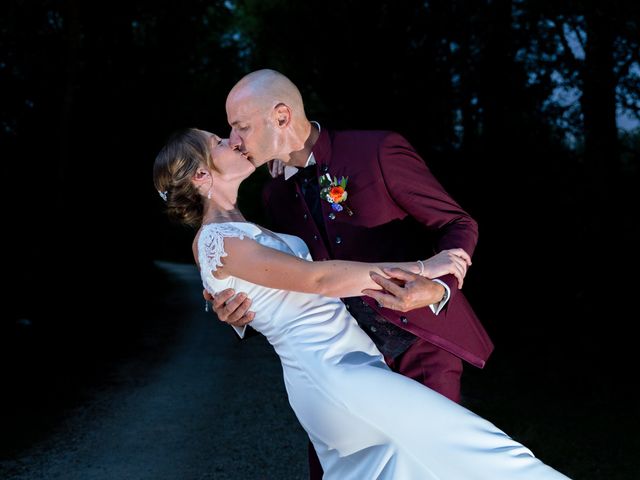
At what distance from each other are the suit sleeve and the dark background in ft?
12.0

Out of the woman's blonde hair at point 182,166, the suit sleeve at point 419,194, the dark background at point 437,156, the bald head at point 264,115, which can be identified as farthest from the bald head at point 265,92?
the dark background at point 437,156

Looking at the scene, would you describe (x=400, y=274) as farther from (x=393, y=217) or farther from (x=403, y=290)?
(x=393, y=217)

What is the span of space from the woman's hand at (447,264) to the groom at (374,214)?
0.05 metres

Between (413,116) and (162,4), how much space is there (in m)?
6.98

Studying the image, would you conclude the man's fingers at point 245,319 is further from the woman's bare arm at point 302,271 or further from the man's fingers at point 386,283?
the man's fingers at point 386,283

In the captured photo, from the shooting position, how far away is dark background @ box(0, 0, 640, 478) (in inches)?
352

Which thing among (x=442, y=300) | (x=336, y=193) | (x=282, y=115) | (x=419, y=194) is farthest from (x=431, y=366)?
(x=282, y=115)

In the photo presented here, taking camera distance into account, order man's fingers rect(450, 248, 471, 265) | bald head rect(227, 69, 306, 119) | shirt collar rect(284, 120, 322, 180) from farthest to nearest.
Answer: shirt collar rect(284, 120, 322, 180) < bald head rect(227, 69, 306, 119) < man's fingers rect(450, 248, 471, 265)

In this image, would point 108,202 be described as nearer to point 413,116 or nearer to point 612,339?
point 413,116

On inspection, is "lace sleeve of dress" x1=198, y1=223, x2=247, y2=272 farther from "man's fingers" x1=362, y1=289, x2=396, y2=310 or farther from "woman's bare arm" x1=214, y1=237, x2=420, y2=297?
"man's fingers" x1=362, y1=289, x2=396, y2=310

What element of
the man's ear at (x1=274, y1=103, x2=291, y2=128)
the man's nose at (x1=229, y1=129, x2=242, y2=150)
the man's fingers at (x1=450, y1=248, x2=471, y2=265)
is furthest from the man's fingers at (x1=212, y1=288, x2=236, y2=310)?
the man's fingers at (x1=450, y1=248, x2=471, y2=265)

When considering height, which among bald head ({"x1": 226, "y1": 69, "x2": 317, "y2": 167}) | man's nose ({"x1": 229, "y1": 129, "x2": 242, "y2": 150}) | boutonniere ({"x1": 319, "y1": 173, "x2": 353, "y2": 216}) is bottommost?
boutonniere ({"x1": 319, "y1": 173, "x2": 353, "y2": 216})

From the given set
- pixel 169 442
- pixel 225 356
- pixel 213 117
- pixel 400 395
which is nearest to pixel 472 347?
pixel 400 395

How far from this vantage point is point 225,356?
35.5 ft
